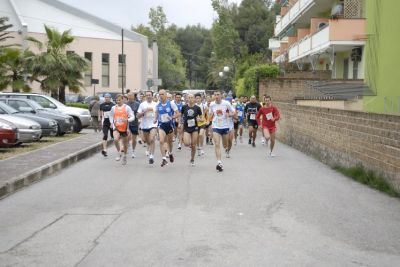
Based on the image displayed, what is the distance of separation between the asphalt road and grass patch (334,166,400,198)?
28 centimetres

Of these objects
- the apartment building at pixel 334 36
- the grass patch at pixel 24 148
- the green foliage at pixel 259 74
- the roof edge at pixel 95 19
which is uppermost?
the roof edge at pixel 95 19

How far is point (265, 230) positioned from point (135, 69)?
62141 millimetres

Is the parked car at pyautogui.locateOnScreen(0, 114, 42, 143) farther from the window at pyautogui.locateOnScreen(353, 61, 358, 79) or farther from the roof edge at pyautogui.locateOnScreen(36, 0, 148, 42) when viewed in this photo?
the roof edge at pyautogui.locateOnScreen(36, 0, 148, 42)

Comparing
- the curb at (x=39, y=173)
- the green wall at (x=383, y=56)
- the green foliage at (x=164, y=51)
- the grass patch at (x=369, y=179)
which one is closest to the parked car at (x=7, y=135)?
the curb at (x=39, y=173)

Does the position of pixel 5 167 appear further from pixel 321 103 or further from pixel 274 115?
pixel 321 103

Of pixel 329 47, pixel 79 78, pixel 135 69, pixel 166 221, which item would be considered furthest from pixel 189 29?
pixel 166 221

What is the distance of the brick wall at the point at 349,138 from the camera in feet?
37.7

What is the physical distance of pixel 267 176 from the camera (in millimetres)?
13312

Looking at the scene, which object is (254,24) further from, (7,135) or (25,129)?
(7,135)

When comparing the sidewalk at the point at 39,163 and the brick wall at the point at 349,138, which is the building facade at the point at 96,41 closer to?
the sidewalk at the point at 39,163

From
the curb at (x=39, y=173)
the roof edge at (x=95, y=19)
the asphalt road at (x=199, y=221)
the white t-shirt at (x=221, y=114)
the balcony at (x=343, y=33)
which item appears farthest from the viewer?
the roof edge at (x=95, y=19)

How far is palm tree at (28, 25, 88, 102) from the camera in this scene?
35.9 meters

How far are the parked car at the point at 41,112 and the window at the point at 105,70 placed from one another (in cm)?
4210

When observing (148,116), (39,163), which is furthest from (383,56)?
(39,163)
